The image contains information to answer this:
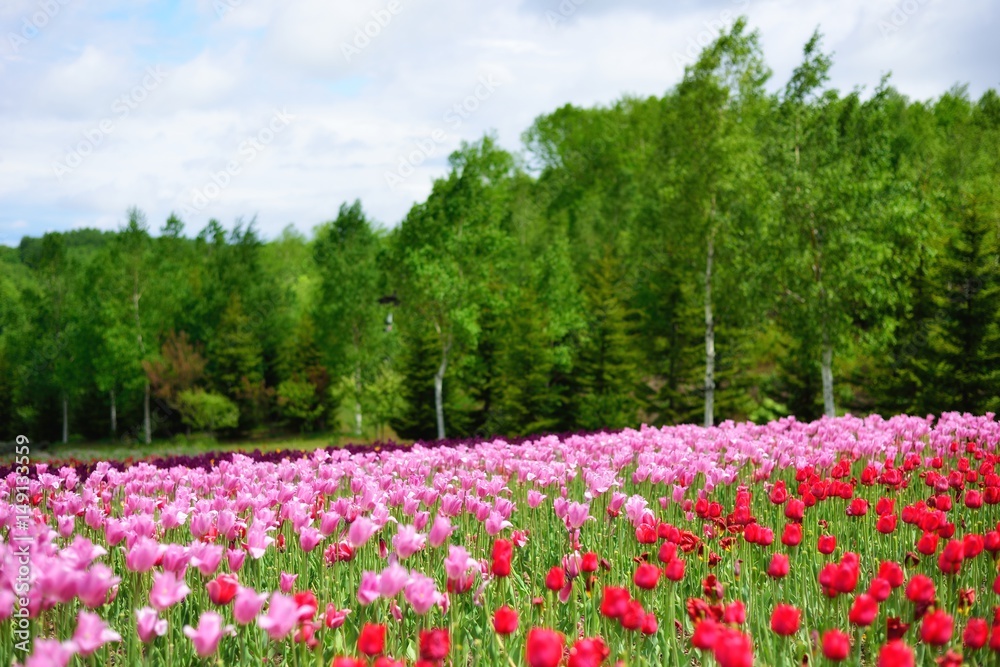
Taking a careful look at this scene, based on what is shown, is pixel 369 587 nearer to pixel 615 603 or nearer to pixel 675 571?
pixel 615 603

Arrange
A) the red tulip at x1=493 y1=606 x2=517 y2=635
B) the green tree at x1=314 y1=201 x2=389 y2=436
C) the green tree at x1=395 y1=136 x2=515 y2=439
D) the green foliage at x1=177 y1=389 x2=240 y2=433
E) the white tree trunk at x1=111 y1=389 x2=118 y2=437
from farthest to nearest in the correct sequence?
the white tree trunk at x1=111 y1=389 x2=118 y2=437 → the green tree at x1=314 y1=201 x2=389 y2=436 → the green foliage at x1=177 y1=389 x2=240 y2=433 → the green tree at x1=395 y1=136 x2=515 y2=439 → the red tulip at x1=493 y1=606 x2=517 y2=635

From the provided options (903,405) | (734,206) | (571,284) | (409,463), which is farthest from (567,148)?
(409,463)

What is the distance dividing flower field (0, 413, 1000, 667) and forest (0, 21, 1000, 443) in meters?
13.3

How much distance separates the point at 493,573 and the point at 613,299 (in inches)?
808

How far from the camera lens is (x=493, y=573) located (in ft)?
13.1

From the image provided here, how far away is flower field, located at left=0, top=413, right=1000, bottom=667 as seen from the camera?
302 centimetres

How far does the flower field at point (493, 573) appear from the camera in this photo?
3020mm

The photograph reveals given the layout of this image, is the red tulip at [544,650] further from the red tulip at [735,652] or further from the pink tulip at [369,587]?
the pink tulip at [369,587]

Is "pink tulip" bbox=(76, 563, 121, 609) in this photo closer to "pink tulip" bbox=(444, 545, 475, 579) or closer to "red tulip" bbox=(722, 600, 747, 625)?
"pink tulip" bbox=(444, 545, 475, 579)

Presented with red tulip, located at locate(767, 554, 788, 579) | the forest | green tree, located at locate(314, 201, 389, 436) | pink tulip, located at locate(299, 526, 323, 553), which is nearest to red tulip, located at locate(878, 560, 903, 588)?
red tulip, located at locate(767, 554, 788, 579)

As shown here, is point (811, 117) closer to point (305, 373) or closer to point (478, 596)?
point (478, 596)

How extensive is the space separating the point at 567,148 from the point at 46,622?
5099 cm

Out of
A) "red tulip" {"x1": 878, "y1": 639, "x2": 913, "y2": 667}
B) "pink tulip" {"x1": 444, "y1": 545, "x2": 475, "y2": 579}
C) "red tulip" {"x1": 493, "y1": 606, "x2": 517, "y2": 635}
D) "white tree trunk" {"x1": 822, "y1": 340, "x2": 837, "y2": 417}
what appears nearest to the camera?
"red tulip" {"x1": 878, "y1": 639, "x2": 913, "y2": 667}

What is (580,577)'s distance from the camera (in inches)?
192
